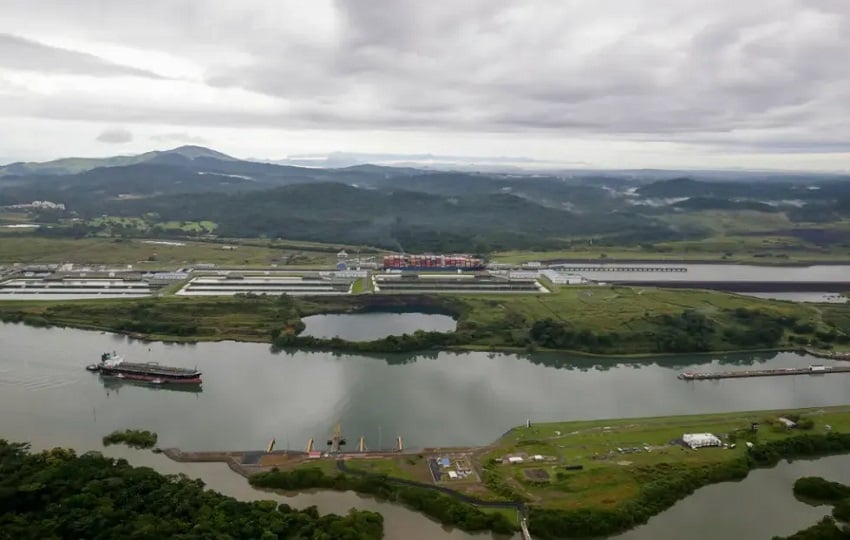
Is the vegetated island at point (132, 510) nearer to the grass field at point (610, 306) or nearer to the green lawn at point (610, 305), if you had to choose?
the grass field at point (610, 306)

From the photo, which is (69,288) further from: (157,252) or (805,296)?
(805,296)

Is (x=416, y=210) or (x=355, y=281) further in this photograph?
(x=416, y=210)

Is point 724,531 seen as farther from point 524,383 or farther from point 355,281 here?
point 355,281

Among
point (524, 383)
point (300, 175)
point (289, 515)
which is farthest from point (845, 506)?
point (300, 175)

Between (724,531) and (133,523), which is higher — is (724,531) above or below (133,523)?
below

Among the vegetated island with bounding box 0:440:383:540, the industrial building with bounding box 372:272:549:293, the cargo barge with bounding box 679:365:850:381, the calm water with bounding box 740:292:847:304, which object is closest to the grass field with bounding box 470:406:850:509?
the cargo barge with bounding box 679:365:850:381

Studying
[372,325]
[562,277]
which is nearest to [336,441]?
[372,325]
